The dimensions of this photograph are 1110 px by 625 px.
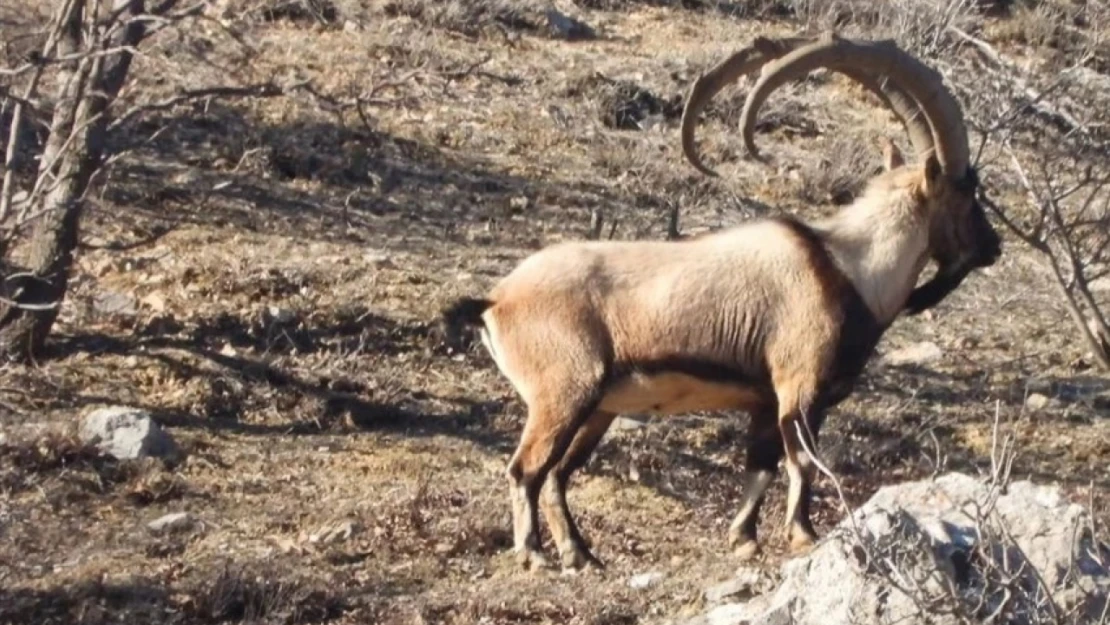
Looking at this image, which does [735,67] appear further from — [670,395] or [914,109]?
[670,395]

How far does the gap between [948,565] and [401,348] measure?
5834 millimetres

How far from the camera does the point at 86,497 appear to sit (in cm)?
928

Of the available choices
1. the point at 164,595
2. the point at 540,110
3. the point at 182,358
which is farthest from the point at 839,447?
the point at 540,110

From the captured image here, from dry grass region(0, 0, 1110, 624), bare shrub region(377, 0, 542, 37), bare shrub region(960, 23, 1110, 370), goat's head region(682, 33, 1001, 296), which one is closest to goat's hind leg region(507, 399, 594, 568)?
dry grass region(0, 0, 1110, 624)

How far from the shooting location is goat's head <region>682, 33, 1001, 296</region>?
28.3 ft

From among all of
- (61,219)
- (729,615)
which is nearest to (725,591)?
(729,615)

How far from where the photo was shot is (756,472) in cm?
875

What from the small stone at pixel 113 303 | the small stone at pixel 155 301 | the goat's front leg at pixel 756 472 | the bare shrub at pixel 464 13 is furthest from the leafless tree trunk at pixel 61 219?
the bare shrub at pixel 464 13

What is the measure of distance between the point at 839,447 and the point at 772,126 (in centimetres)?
556

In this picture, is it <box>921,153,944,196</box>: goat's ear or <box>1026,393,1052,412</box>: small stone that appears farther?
<box>1026,393,1052,412</box>: small stone

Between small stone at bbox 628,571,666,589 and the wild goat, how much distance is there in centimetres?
33

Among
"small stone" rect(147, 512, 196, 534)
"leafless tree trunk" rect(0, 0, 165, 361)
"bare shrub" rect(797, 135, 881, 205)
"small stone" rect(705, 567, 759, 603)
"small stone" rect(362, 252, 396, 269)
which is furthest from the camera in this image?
"bare shrub" rect(797, 135, 881, 205)

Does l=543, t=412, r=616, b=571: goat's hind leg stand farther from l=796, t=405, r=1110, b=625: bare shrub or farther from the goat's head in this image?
l=796, t=405, r=1110, b=625: bare shrub

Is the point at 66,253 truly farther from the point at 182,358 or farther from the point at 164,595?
the point at 164,595
